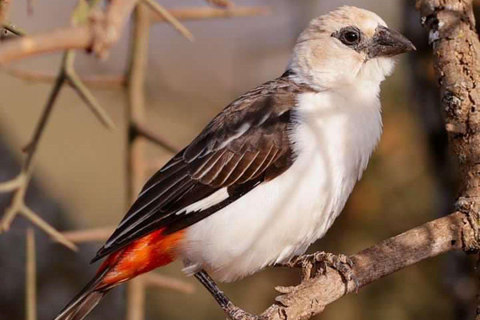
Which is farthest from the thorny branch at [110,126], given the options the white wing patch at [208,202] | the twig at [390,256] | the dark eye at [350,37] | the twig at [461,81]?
the dark eye at [350,37]

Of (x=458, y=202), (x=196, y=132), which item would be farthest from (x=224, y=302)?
(x=196, y=132)

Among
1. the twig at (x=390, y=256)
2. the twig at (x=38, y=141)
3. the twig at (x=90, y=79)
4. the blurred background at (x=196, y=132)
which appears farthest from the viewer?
the blurred background at (x=196, y=132)

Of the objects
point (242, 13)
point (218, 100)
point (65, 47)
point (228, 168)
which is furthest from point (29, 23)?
point (65, 47)

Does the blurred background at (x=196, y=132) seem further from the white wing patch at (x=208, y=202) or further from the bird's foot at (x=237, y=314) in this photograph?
the bird's foot at (x=237, y=314)

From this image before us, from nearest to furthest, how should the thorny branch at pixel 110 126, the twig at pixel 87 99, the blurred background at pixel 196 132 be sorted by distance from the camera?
1. the thorny branch at pixel 110 126
2. the twig at pixel 87 99
3. the blurred background at pixel 196 132

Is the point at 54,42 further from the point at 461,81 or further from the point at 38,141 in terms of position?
the point at 461,81

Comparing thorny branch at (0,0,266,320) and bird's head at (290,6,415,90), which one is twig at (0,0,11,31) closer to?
thorny branch at (0,0,266,320)
